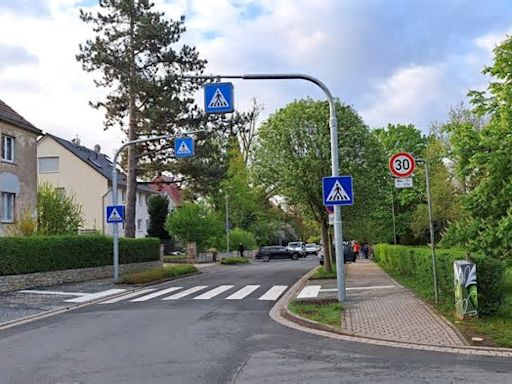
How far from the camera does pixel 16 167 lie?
2839 centimetres

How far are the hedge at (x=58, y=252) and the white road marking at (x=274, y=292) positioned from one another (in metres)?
8.83

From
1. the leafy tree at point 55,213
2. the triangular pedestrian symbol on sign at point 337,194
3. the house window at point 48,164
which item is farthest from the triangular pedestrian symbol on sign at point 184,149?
the house window at point 48,164

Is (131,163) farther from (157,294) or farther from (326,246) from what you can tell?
(157,294)

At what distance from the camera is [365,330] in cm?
1052

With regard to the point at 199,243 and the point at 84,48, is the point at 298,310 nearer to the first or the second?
the point at 84,48

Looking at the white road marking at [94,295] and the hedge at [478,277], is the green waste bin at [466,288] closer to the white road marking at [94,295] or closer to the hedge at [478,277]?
the hedge at [478,277]

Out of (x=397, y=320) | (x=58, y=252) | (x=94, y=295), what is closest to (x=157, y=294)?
(x=94, y=295)

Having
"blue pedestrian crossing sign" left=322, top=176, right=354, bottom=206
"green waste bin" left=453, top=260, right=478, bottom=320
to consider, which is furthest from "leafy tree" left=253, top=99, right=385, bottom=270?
"green waste bin" left=453, top=260, right=478, bottom=320

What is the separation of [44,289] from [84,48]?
14.8m

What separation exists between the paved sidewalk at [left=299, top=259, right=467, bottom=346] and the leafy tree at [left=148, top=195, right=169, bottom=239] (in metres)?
39.5

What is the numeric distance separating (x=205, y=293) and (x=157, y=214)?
120ft

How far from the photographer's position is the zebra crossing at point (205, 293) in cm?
1791

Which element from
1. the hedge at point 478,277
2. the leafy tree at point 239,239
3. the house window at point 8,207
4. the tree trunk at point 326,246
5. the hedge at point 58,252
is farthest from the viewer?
the leafy tree at point 239,239

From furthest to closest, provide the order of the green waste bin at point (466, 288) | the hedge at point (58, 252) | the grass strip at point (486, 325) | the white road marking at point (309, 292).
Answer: the hedge at point (58, 252), the white road marking at point (309, 292), the green waste bin at point (466, 288), the grass strip at point (486, 325)
